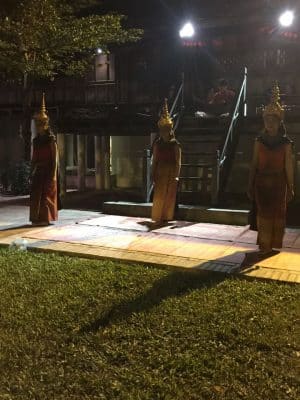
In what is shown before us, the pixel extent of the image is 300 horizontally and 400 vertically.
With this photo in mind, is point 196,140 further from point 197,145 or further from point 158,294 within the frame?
point 158,294

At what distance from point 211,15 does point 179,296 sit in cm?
1187


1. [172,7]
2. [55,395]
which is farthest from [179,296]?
[172,7]

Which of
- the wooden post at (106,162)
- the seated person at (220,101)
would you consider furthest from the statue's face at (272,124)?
the wooden post at (106,162)

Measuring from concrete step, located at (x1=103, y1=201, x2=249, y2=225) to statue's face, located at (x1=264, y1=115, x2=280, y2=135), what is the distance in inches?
111

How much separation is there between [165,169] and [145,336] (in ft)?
16.2

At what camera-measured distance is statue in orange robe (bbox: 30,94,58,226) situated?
28.4 ft

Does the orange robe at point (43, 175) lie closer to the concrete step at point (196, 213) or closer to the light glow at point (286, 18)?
the concrete step at point (196, 213)

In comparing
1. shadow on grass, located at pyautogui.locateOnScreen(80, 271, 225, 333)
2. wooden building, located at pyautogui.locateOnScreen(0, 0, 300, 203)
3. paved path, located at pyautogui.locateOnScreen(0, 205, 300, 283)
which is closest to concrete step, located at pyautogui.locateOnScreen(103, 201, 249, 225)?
paved path, located at pyautogui.locateOnScreen(0, 205, 300, 283)

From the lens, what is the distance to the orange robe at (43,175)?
341 inches

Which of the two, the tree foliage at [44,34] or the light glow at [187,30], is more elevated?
the light glow at [187,30]

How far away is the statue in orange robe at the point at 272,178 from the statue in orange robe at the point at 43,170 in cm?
385

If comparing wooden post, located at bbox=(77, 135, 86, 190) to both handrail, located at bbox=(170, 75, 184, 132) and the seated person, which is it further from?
the seated person

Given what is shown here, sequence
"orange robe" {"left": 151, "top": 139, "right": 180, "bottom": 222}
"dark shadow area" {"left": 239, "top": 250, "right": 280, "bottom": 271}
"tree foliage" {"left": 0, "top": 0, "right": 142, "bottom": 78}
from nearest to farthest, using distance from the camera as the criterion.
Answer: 1. "dark shadow area" {"left": 239, "top": 250, "right": 280, "bottom": 271}
2. "orange robe" {"left": 151, "top": 139, "right": 180, "bottom": 222}
3. "tree foliage" {"left": 0, "top": 0, "right": 142, "bottom": 78}

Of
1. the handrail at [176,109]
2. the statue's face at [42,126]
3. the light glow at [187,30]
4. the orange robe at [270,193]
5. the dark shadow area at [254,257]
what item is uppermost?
the light glow at [187,30]
